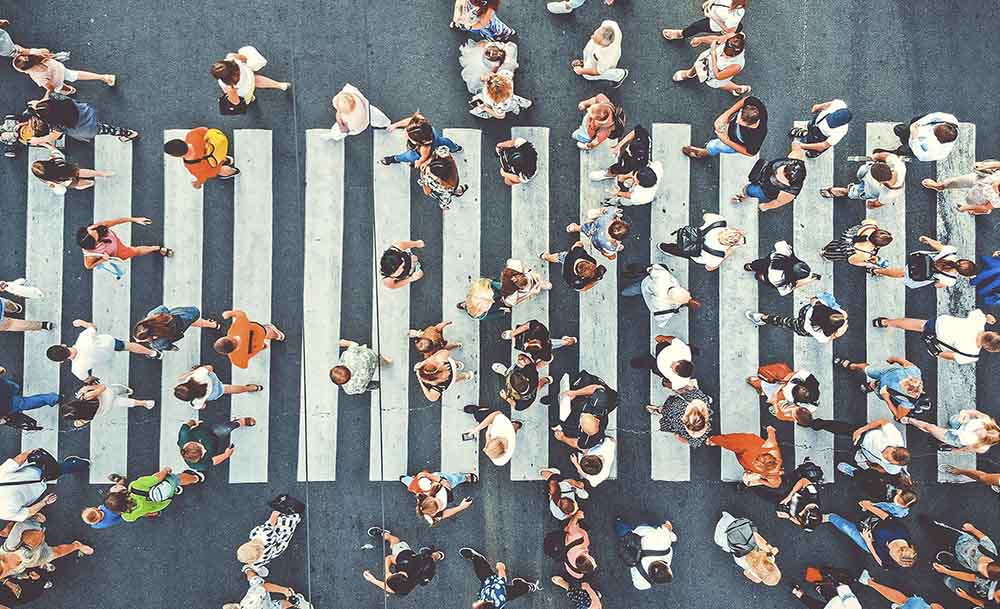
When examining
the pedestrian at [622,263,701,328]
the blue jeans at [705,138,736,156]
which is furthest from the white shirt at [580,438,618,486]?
the blue jeans at [705,138,736,156]

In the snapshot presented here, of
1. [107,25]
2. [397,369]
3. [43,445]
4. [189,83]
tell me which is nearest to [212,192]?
[189,83]

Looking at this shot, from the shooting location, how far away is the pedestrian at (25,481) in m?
6.63

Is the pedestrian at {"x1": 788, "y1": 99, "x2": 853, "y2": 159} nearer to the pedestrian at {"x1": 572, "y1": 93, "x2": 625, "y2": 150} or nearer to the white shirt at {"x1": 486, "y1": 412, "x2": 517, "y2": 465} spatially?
the pedestrian at {"x1": 572, "y1": 93, "x2": 625, "y2": 150}

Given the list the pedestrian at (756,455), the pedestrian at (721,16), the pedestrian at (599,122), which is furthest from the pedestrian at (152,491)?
the pedestrian at (721,16)

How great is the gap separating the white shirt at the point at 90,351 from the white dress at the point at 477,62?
475cm

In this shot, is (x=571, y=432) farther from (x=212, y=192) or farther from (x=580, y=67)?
(x=212, y=192)

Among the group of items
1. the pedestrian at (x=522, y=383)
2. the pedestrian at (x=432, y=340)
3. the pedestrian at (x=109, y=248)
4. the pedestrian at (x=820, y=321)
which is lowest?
the pedestrian at (x=522, y=383)

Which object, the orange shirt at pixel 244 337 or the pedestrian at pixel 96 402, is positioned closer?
the pedestrian at pixel 96 402

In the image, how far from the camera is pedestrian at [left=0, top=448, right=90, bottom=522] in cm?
663

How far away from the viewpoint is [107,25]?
748 cm

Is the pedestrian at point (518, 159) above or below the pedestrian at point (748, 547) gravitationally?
above

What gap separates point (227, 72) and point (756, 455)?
6.54m

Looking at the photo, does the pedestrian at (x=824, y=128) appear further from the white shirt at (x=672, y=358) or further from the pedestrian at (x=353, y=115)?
the pedestrian at (x=353, y=115)

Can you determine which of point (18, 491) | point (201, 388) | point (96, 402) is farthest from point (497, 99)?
point (18, 491)
